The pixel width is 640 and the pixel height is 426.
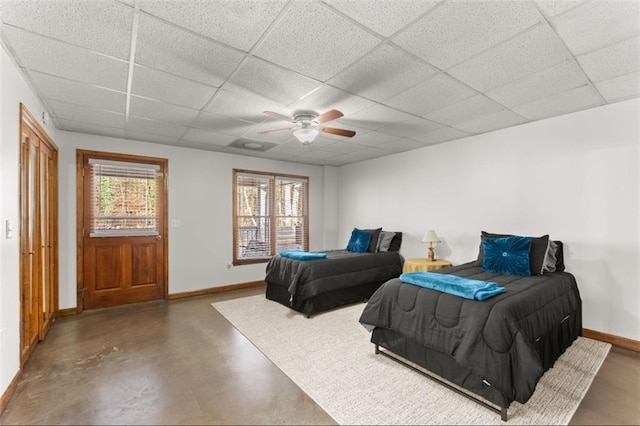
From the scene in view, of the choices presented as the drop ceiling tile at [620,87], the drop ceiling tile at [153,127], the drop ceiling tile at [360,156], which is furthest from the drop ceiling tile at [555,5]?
the drop ceiling tile at [153,127]

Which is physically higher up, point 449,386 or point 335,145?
point 335,145

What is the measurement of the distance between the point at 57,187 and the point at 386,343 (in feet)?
15.1

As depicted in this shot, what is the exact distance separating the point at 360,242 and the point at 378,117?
2.37 m

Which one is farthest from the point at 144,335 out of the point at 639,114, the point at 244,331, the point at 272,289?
the point at 639,114

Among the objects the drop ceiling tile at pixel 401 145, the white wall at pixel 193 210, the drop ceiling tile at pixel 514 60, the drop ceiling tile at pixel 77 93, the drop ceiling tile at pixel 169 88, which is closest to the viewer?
the drop ceiling tile at pixel 514 60

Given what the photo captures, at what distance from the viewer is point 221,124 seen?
3840mm

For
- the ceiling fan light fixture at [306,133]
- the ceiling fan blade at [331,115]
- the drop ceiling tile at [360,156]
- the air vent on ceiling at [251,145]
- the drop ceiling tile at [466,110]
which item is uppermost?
the drop ceiling tile at [466,110]

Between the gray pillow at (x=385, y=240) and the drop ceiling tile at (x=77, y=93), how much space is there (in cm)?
413

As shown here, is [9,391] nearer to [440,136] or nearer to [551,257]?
[551,257]

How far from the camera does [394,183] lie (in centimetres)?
554

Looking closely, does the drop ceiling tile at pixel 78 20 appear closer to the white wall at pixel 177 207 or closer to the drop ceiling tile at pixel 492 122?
the white wall at pixel 177 207

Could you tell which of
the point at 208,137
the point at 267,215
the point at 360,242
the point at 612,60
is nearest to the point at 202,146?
the point at 208,137

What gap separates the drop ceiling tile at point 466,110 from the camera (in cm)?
313

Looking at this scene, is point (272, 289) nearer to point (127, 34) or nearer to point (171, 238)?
point (171, 238)
